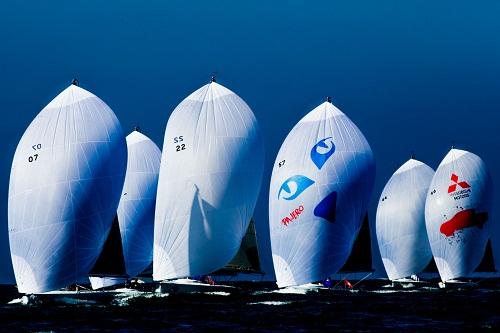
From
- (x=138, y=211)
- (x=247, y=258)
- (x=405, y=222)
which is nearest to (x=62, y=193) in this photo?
(x=247, y=258)

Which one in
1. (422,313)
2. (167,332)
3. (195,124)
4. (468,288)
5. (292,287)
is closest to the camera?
(167,332)

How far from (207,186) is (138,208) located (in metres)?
12.3

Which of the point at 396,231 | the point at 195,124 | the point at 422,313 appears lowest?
the point at 422,313

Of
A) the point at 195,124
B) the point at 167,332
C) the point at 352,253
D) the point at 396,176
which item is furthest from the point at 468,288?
the point at 167,332

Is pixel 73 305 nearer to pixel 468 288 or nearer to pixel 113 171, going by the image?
pixel 113 171

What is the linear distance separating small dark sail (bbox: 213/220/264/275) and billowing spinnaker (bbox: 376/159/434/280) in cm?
2097

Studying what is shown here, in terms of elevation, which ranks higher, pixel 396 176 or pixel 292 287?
pixel 396 176

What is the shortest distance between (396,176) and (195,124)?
27482 mm

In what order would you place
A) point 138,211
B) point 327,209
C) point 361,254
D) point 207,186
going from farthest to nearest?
point 138,211 → point 361,254 → point 327,209 → point 207,186

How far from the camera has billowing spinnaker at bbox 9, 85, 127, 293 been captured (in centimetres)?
4841

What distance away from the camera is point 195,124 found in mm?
54812

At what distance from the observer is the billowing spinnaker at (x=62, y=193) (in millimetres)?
48406

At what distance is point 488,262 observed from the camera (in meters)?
76.4

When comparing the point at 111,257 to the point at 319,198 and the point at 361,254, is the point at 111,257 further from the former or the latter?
the point at 361,254
